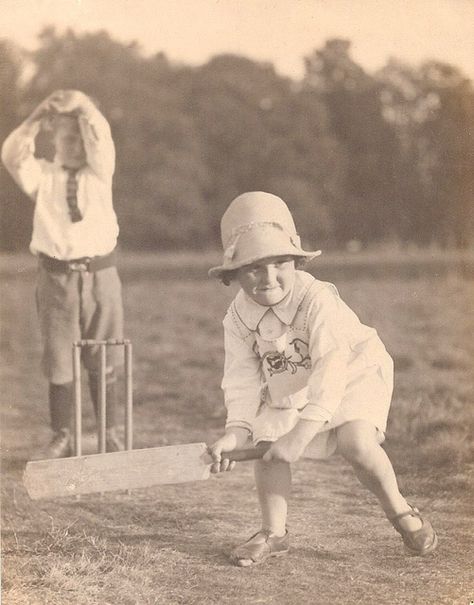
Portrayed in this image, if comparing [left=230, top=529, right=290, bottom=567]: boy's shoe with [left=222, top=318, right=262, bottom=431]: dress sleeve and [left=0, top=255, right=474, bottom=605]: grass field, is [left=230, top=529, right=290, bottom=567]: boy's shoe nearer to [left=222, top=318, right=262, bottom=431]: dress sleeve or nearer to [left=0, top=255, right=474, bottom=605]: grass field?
[left=0, top=255, right=474, bottom=605]: grass field

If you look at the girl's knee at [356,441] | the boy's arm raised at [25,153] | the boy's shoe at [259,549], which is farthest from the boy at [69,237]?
the girl's knee at [356,441]

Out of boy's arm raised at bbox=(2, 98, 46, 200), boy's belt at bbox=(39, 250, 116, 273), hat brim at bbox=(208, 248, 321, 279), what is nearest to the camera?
hat brim at bbox=(208, 248, 321, 279)

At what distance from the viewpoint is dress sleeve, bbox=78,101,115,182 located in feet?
5.16

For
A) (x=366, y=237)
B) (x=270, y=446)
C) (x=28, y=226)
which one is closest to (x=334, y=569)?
(x=270, y=446)

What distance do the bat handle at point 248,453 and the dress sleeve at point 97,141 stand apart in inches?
21.4

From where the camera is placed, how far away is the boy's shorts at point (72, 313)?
66.7 inches

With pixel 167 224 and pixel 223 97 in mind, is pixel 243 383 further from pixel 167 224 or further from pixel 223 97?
pixel 223 97

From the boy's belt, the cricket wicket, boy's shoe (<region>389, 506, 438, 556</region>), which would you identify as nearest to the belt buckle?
the boy's belt

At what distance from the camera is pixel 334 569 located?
4.66ft

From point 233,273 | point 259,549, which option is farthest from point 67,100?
point 259,549

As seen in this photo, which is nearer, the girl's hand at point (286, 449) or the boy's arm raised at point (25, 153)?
the girl's hand at point (286, 449)

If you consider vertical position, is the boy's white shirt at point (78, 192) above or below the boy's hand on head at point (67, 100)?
below

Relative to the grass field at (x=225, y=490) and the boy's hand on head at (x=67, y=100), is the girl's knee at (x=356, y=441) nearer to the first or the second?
the grass field at (x=225, y=490)

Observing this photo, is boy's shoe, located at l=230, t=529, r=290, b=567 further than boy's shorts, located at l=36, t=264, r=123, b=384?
No
